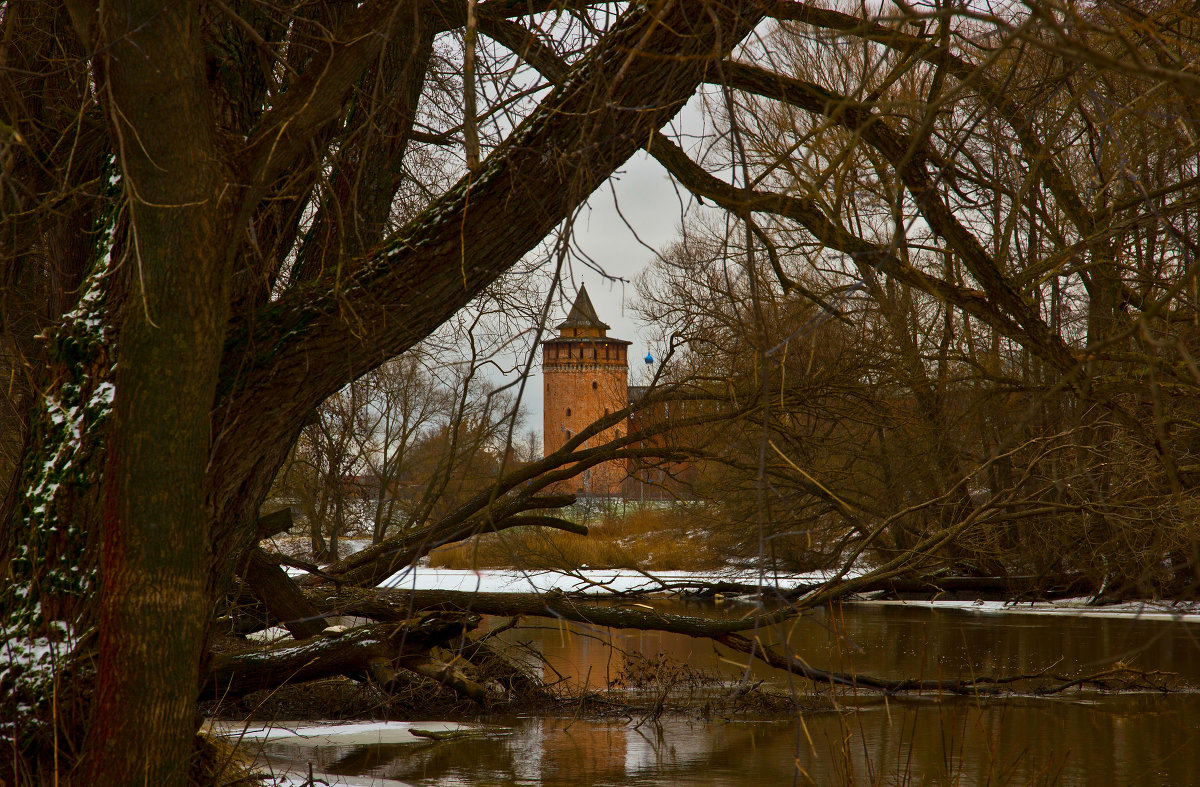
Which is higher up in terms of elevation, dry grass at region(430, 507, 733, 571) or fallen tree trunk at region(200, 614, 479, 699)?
dry grass at region(430, 507, 733, 571)

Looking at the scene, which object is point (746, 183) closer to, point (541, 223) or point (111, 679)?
point (541, 223)

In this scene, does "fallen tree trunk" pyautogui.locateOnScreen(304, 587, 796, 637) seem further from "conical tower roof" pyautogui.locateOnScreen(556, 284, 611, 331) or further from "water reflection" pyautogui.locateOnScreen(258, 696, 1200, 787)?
"conical tower roof" pyautogui.locateOnScreen(556, 284, 611, 331)

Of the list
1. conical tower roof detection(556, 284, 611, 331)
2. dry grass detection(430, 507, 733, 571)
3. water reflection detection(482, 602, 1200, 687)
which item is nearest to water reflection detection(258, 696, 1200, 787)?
water reflection detection(482, 602, 1200, 687)

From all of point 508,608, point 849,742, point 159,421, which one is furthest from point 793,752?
point 159,421

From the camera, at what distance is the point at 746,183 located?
2301 mm

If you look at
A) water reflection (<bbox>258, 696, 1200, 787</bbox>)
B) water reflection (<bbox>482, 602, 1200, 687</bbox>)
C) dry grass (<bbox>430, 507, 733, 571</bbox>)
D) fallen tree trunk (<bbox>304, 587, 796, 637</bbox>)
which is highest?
dry grass (<bbox>430, 507, 733, 571</bbox>)

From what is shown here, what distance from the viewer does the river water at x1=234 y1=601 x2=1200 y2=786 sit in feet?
18.7

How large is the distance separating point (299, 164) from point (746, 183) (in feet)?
8.24

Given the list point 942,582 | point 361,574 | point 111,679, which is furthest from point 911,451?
point 111,679

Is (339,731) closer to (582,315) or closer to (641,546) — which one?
(582,315)

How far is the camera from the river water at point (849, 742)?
5711 mm


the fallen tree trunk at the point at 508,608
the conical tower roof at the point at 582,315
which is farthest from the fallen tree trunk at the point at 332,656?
the conical tower roof at the point at 582,315

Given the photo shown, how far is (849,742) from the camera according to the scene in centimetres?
527

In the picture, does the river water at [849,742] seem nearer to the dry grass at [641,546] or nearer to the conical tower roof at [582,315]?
the conical tower roof at [582,315]
